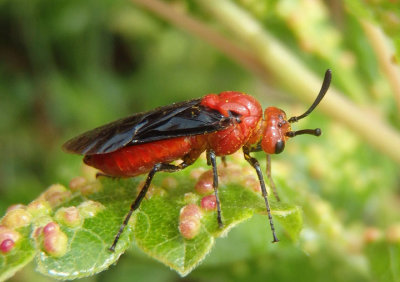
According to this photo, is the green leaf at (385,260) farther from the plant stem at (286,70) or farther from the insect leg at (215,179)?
the insect leg at (215,179)

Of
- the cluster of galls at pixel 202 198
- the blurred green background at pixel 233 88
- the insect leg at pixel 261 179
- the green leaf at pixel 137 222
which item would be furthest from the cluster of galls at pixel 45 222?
the blurred green background at pixel 233 88

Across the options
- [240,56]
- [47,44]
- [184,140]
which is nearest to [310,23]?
[240,56]

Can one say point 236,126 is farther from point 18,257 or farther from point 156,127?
point 18,257

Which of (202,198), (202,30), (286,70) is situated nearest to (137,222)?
(202,198)

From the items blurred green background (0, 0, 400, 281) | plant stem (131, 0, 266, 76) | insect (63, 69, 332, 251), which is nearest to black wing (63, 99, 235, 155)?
insect (63, 69, 332, 251)

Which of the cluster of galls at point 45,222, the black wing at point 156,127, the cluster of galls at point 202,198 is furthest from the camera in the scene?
the black wing at point 156,127

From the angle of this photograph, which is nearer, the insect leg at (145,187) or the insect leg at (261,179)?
the insect leg at (145,187)

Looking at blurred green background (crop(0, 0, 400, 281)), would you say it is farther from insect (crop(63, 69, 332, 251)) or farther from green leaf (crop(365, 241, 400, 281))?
insect (crop(63, 69, 332, 251))
